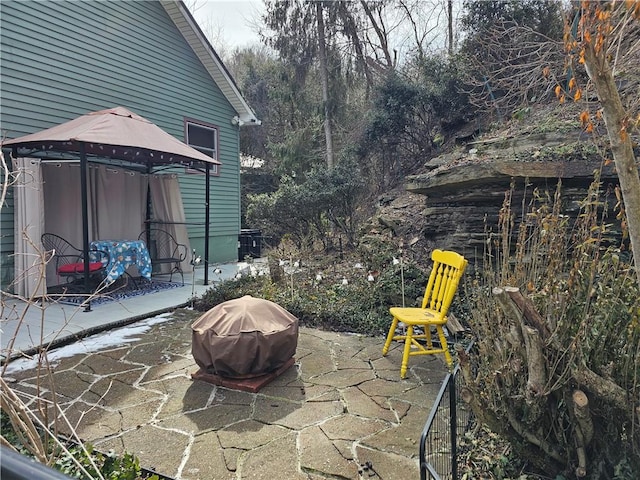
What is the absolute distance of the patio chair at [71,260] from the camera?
5.53 meters

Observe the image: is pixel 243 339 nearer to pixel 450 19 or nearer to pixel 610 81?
pixel 610 81

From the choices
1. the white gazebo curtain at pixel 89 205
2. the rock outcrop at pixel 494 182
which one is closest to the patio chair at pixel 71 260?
the white gazebo curtain at pixel 89 205

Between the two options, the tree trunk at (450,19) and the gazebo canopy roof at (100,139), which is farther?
the tree trunk at (450,19)

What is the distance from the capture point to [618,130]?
57.5 inches

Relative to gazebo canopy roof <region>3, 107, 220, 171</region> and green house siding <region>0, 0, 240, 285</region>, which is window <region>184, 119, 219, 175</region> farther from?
gazebo canopy roof <region>3, 107, 220, 171</region>

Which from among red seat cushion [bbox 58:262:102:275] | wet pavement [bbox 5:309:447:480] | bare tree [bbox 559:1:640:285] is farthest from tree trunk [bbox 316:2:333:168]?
bare tree [bbox 559:1:640:285]

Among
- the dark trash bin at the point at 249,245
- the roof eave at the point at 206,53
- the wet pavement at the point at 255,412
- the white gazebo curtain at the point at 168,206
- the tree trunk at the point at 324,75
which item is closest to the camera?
the wet pavement at the point at 255,412

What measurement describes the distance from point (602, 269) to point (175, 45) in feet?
28.6

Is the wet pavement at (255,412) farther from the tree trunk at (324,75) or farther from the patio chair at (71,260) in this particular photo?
the tree trunk at (324,75)

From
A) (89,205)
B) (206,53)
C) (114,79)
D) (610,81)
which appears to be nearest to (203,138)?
(206,53)

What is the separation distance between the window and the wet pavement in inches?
232

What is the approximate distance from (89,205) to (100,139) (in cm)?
188

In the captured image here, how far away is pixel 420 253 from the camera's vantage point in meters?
5.70

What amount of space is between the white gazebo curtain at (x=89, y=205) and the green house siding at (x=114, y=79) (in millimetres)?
447
